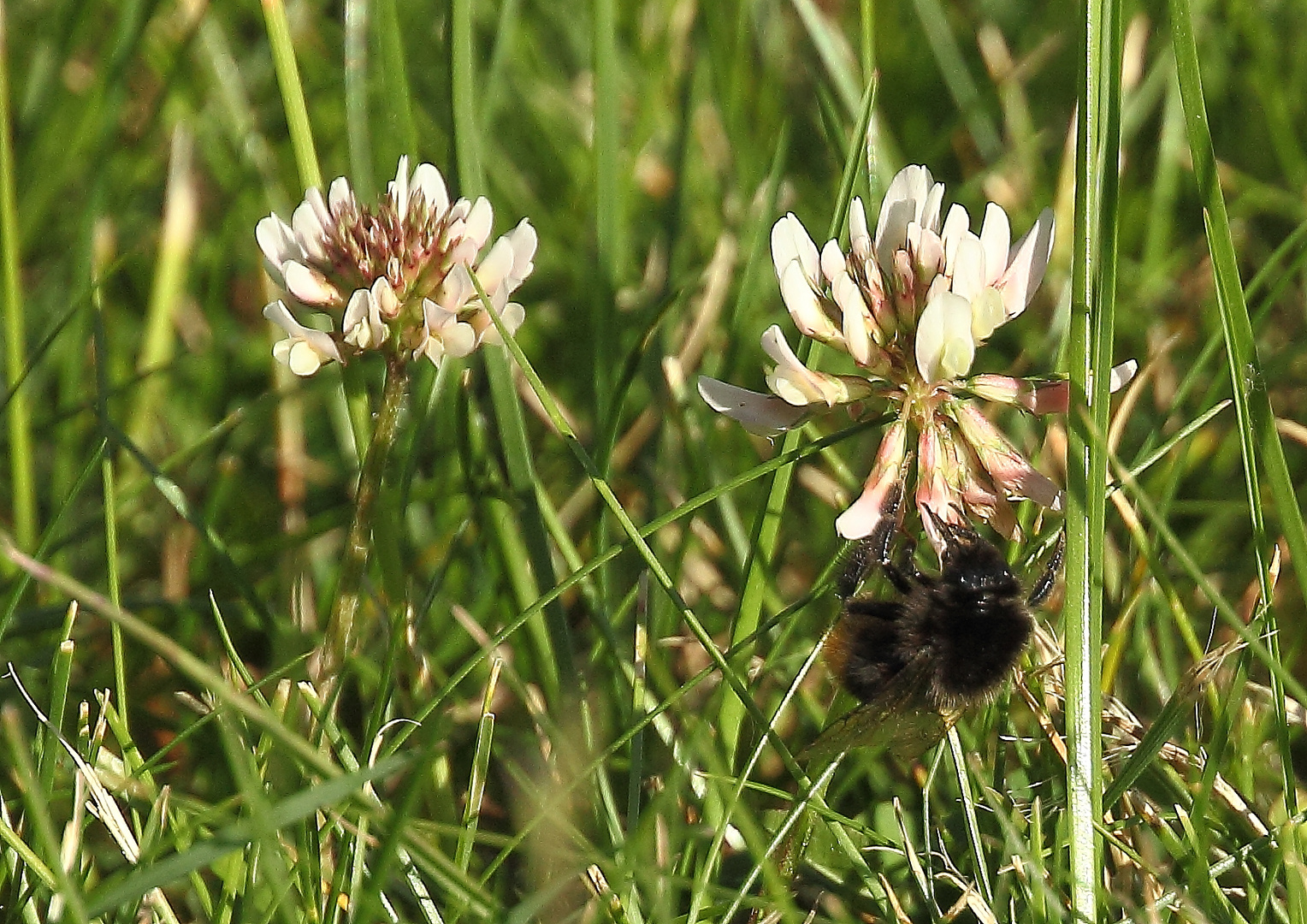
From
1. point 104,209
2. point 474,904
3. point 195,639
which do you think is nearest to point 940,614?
point 474,904

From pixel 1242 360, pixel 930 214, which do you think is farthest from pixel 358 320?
pixel 1242 360

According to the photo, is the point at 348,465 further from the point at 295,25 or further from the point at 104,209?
the point at 295,25

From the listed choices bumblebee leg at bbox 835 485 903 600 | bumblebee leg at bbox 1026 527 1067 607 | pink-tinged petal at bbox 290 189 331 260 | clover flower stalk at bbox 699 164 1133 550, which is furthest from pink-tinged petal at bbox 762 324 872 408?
pink-tinged petal at bbox 290 189 331 260

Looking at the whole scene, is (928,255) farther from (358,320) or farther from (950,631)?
(358,320)

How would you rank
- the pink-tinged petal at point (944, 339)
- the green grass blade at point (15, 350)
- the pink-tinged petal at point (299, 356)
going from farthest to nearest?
the green grass blade at point (15, 350) → the pink-tinged petal at point (299, 356) → the pink-tinged petal at point (944, 339)

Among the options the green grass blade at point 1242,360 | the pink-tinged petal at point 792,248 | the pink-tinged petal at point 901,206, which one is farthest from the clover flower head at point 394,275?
the green grass blade at point 1242,360

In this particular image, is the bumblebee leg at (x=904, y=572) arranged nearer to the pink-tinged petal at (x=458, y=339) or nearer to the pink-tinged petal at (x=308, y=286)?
the pink-tinged petal at (x=458, y=339)
